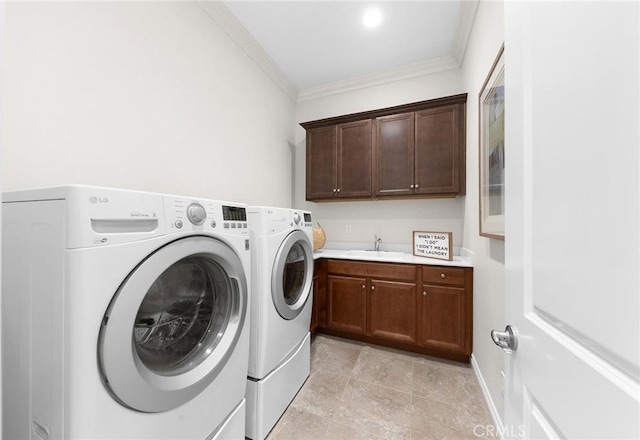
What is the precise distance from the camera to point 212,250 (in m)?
0.87

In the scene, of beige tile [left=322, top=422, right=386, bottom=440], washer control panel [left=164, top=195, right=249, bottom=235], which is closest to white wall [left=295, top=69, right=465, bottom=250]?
beige tile [left=322, top=422, right=386, bottom=440]

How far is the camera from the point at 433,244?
216cm

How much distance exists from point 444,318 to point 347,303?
783mm

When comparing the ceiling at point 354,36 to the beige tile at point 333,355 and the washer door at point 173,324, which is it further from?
the beige tile at point 333,355

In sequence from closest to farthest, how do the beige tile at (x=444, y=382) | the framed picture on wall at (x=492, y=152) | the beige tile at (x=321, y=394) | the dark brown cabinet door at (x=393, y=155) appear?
the framed picture on wall at (x=492, y=152)
the beige tile at (x=321, y=394)
the beige tile at (x=444, y=382)
the dark brown cabinet door at (x=393, y=155)

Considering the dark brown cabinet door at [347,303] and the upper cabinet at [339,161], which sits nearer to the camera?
the dark brown cabinet door at [347,303]

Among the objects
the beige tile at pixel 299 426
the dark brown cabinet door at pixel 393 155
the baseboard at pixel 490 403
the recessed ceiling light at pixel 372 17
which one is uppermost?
the recessed ceiling light at pixel 372 17

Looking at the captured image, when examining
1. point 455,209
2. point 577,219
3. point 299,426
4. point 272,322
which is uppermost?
point 455,209

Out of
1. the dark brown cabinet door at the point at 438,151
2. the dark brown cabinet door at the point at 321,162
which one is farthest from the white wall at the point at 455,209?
the dark brown cabinet door at the point at 321,162

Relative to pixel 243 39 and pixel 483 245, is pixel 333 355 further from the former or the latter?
pixel 243 39

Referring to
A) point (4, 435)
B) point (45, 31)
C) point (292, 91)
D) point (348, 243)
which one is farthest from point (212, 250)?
point (292, 91)

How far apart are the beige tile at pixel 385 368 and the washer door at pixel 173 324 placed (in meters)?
1.22

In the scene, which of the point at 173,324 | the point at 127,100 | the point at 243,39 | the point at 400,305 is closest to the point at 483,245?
the point at 400,305

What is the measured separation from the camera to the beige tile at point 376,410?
131cm
